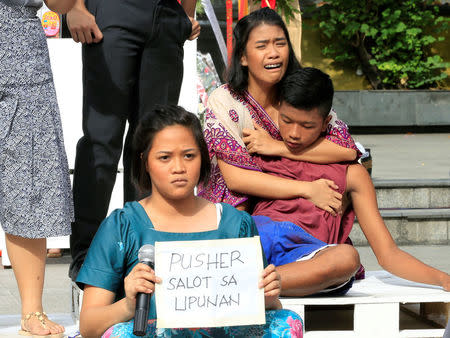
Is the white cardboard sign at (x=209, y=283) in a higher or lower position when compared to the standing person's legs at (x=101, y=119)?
lower

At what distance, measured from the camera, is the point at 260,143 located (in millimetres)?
3514

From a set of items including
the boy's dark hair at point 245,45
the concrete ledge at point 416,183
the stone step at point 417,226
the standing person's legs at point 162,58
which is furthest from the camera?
the concrete ledge at point 416,183

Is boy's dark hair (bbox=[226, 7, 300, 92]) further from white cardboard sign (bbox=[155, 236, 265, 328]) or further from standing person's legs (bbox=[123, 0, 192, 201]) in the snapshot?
white cardboard sign (bbox=[155, 236, 265, 328])

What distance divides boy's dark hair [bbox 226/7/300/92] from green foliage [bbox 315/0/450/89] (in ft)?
32.5

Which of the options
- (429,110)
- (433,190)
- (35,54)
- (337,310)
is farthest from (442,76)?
(35,54)

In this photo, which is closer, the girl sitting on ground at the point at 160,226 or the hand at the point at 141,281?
the hand at the point at 141,281

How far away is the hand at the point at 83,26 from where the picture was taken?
11.2ft

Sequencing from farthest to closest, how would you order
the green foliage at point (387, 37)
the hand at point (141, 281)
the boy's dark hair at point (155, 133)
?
the green foliage at point (387, 37) < the boy's dark hair at point (155, 133) < the hand at point (141, 281)

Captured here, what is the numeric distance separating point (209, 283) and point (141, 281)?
20 cm

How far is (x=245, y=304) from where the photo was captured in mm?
2213

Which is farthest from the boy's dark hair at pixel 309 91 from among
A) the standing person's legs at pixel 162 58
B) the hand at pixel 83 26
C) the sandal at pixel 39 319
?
the sandal at pixel 39 319

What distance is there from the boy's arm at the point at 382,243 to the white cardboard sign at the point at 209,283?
128 centimetres

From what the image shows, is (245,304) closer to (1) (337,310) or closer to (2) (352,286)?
(2) (352,286)

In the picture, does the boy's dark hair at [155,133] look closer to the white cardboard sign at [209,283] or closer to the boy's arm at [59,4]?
the white cardboard sign at [209,283]
